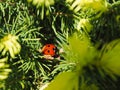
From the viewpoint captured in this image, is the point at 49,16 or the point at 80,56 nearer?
the point at 80,56

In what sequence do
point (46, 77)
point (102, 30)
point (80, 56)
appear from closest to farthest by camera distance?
1. point (80, 56)
2. point (102, 30)
3. point (46, 77)

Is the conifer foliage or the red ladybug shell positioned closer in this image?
the conifer foliage

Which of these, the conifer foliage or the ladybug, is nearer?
the conifer foliage

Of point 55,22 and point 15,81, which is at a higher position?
point 55,22

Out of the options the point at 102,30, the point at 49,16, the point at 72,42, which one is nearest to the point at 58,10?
the point at 49,16

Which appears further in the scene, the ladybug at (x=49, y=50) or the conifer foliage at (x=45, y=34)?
the ladybug at (x=49, y=50)

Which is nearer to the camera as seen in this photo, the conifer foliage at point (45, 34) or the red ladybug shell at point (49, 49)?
the conifer foliage at point (45, 34)

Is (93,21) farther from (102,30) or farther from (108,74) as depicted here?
(108,74)

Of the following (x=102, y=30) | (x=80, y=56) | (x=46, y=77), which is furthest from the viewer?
(x=46, y=77)
